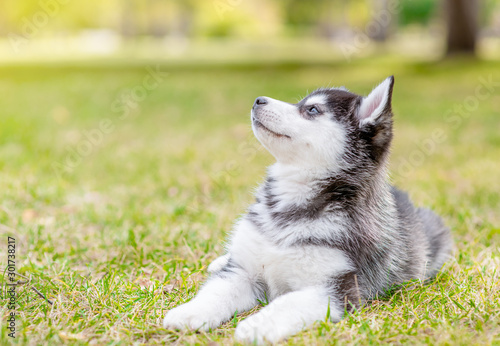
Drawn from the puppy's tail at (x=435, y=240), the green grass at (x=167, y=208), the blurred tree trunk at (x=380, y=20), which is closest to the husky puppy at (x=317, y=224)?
the green grass at (x=167, y=208)

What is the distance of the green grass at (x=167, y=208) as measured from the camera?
9.98ft

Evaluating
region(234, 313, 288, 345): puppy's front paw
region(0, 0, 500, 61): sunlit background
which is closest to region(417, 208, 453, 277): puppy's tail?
region(234, 313, 288, 345): puppy's front paw

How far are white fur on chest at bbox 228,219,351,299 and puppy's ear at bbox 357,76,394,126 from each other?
0.82m

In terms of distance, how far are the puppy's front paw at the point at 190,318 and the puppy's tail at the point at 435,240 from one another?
5.71ft

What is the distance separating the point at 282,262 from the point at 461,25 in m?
18.1

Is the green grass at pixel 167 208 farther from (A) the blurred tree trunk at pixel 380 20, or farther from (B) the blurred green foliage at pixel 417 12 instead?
(B) the blurred green foliage at pixel 417 12

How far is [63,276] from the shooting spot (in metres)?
3.70

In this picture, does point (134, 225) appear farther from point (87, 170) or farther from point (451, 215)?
point (451, 215)

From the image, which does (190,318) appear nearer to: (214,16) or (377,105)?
(377,105)

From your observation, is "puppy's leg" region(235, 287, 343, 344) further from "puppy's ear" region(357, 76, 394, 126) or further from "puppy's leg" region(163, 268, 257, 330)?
"puppy's ear" region(357, 76, 394, 126)

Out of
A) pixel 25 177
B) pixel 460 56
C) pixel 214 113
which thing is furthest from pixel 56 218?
pixel 460 56

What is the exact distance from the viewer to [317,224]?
126 inches

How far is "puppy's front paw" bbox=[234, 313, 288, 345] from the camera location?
2.80 meters

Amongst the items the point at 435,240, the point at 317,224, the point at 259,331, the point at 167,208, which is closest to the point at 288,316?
the point at 259,331
